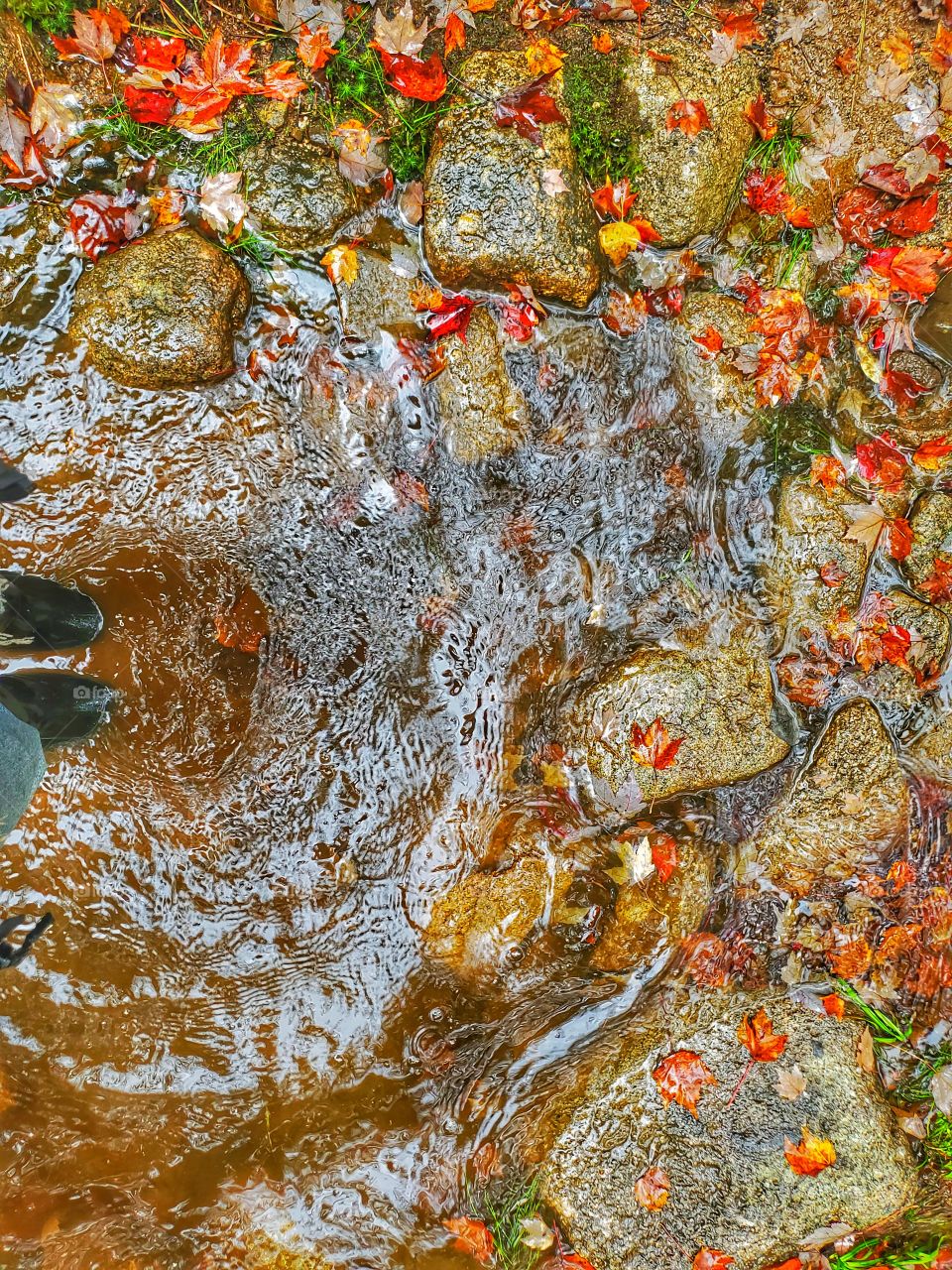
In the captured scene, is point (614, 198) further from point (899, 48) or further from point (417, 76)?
point (899, 48)

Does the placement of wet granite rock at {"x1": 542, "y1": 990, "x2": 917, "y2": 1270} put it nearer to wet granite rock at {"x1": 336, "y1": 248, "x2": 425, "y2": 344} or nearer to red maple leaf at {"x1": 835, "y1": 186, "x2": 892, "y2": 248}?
wet granite rock at {"x1": 336, "y1": 248, "x2": 425, "y2": 344}

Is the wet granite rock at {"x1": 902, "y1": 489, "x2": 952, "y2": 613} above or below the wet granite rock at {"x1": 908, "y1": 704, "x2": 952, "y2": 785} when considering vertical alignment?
above

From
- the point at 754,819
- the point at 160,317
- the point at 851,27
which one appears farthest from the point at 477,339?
Result: the point at 754,819

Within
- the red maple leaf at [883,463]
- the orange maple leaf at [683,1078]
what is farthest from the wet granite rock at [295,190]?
the orange maple leaf at [683,1078]

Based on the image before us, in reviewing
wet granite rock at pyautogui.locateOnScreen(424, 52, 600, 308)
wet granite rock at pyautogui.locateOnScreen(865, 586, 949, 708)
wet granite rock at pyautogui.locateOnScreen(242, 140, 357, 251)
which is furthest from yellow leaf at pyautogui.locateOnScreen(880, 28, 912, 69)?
wet granite rock at pyautogui.locateOnScreen(242, 140, 357, 251)

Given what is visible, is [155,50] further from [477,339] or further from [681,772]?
[681,772]

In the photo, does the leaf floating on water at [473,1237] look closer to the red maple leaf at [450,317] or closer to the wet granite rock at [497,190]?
the red maple leaf at [450,317]
